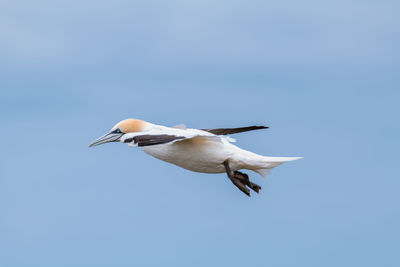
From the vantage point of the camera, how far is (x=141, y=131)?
19719 mm

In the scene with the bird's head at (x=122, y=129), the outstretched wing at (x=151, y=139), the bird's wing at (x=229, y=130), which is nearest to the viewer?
the outstretched wing at (x=151, y=139)

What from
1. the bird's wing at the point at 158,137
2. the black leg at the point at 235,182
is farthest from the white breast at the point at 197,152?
the bird's wing at the point at 158,137

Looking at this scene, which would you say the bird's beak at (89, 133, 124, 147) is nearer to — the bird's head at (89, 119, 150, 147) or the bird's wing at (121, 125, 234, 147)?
the bird's head at (89, 119, 150, 147)

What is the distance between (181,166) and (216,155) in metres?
0.92

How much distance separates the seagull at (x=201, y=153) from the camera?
19188 mm

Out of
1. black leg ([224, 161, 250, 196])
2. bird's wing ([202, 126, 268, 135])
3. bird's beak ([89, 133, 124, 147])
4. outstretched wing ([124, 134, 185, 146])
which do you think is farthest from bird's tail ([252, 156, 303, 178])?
bird's beak ([89, 133, 124, 147])

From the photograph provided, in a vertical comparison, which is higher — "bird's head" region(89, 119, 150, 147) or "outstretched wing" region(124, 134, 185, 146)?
"bird's head" region(89, 119, 150, 147)

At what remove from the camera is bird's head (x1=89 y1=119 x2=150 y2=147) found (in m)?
19.8

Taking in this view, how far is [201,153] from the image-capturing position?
19.2m

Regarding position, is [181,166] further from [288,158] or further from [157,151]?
[288,158]

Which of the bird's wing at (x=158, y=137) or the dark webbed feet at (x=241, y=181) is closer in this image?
the bird's wing at (x=158, y=137)

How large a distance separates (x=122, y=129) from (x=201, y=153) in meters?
2.00

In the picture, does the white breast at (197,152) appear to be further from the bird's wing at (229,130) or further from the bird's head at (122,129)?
the bird's wing at (229,130)

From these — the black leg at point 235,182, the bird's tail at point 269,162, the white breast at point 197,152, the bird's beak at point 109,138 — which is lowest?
the black leg at point 235,182
